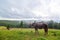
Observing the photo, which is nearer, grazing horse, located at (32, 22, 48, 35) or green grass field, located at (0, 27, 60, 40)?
green grass field, located at (0, 27, 60, 40)

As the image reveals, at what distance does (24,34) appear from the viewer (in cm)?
388

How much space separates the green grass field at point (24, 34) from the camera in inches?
150

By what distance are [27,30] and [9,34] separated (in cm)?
41

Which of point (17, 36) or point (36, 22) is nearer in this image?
point (17, 36)

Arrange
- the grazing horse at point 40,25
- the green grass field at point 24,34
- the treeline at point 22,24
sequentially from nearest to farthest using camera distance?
the green grass field at point 24,34 → the treeline at point 22,24 → the grazing horse at point 40,25

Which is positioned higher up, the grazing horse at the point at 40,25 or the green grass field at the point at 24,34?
the grazing horse at the point at 40,25

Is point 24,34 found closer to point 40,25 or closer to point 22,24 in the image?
point 22,24

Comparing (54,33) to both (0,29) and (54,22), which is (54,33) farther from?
(0,29)

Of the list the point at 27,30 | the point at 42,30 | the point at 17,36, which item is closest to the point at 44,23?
the point at 42,30

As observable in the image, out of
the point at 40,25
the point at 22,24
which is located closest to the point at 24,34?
the point at 22,24

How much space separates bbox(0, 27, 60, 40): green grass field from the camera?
12.5 feet

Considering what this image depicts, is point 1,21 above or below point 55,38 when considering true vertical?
above

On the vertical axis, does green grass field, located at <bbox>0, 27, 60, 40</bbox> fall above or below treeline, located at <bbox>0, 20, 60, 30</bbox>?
below

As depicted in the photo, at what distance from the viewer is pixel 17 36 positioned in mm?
3826
